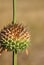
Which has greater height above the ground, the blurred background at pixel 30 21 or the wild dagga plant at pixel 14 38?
the blurred background at pixel 30 21

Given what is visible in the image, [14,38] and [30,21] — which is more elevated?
[30,21]

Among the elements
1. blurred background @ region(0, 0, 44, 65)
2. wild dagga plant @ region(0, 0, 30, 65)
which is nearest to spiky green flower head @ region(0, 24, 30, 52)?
wild dagga plant @ region(0, 0, 30, 65)

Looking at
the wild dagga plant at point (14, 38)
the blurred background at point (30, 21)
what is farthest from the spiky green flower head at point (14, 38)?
the blurred background at point (30, 21)

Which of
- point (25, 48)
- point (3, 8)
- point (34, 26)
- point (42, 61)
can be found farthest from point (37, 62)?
point (25, 48)

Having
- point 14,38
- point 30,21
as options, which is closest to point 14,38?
point 14,38

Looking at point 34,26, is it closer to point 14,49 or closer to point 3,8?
point 3,8

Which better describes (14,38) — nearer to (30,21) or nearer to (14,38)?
(14,38)

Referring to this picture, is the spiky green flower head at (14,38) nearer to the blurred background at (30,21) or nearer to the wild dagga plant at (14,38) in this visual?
the wild dagga plant at (14,38)

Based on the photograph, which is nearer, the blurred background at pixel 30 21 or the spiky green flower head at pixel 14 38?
the spiky green flower head at pixel 14 38
